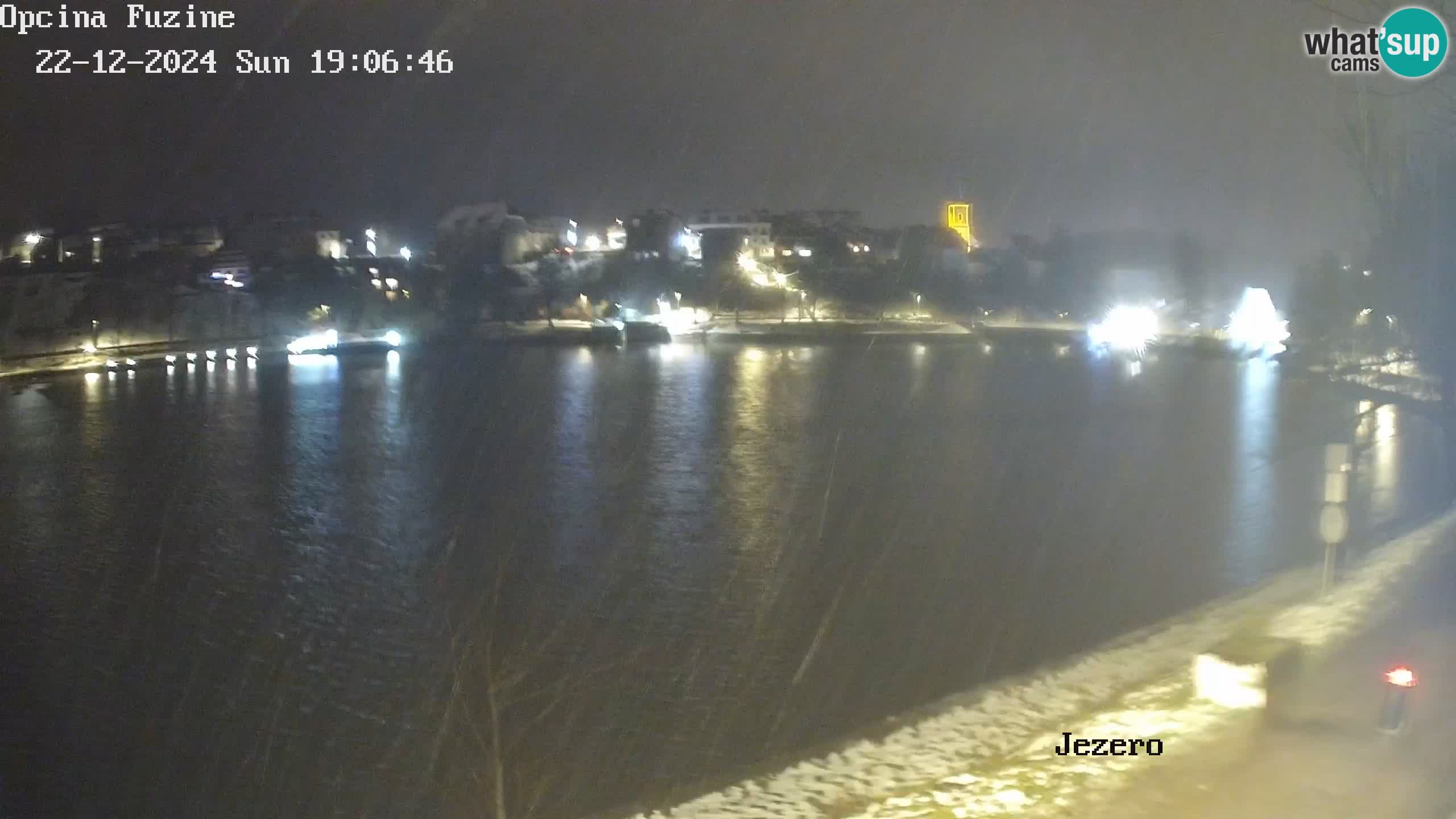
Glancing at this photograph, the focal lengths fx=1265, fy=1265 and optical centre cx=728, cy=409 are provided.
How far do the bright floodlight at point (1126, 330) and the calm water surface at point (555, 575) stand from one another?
17.9 m

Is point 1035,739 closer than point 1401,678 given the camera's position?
No

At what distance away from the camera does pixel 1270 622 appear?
5.46 m

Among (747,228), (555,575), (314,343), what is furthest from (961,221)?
(555,575)

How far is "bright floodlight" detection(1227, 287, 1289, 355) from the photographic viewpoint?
3141 centimetres

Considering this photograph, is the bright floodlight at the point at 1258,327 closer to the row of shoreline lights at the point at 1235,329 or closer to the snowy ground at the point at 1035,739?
the row of shoreline lights at the point at 1235,329

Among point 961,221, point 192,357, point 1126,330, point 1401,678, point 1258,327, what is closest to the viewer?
point 1401,678

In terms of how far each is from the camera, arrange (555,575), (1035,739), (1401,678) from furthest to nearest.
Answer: (555,575) < (1035,739) < (1401,678)

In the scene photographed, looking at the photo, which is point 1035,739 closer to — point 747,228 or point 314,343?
point 314,343

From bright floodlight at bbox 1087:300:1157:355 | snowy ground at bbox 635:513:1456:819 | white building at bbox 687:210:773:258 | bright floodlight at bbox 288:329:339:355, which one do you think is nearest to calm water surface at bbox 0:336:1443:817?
snowy ground at bbox 635:513:1456:819

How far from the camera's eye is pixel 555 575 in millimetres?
7926

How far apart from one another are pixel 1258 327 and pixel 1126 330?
514 centimetres

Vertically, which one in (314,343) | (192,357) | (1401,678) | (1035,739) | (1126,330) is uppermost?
(1126,330)

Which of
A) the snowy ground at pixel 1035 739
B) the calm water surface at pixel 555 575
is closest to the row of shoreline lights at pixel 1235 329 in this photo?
the calm water surface at pixel 555 575

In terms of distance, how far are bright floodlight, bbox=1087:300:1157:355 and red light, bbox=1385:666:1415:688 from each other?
102 feet
